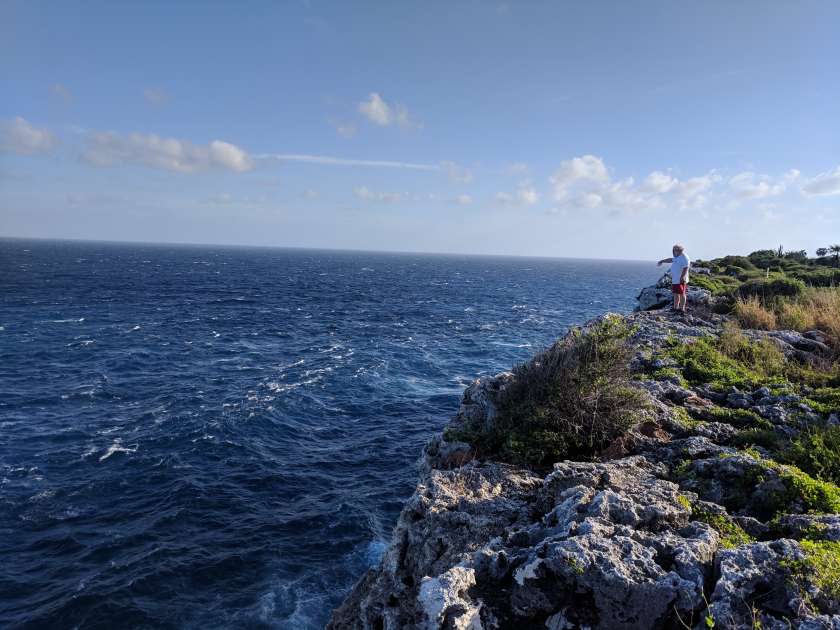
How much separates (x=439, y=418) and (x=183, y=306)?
163 feet

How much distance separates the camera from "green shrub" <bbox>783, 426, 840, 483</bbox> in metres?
6.97

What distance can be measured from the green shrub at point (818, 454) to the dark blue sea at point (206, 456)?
41.4 feet

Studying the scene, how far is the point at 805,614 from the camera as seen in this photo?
417 cm

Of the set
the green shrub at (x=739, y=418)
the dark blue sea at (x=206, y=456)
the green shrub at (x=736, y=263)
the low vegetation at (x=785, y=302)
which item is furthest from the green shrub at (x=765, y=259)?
the green shrub at (x=739, y=418)

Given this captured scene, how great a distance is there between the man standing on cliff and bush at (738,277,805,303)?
15.4 feet

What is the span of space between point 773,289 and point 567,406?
19415 millimetres

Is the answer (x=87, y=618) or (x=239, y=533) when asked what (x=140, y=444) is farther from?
(x=87, y=618)

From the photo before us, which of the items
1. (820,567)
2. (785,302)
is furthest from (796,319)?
(820,567)

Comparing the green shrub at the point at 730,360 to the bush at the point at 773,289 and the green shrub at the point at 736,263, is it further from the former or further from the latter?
the green shrub at the point at 736,263

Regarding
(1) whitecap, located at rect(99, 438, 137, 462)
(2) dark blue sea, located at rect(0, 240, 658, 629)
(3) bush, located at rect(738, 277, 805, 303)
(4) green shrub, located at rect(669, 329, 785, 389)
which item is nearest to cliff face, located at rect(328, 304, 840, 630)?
(4) green shrub, located at rect(669, 329, 785, 389)

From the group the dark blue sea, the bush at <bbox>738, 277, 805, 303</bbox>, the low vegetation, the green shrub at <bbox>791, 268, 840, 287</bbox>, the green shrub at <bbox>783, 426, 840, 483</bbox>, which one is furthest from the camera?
the green shrub at <bbox>791, 268, 840, 287</bbox>

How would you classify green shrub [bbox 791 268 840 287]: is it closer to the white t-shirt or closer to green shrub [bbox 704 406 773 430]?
the white t-shirt

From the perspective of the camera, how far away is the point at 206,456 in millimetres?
23031

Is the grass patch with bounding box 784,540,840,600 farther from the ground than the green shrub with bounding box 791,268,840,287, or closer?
closer
